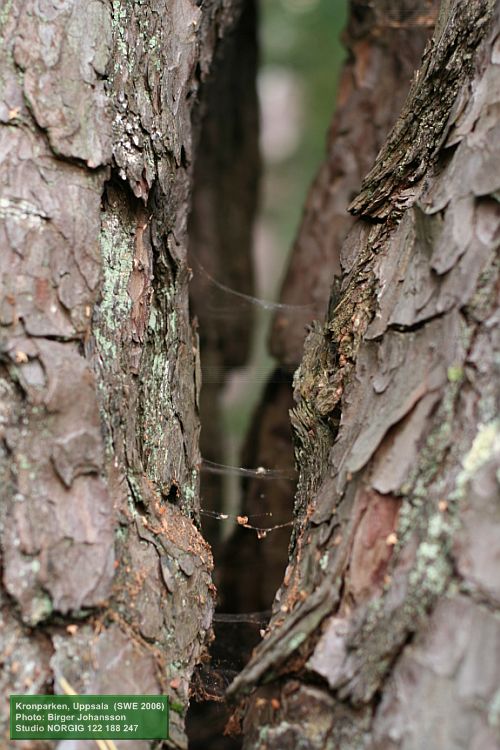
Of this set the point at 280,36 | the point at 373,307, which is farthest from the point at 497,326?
the point at 280,36

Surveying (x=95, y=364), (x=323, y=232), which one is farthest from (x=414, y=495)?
(x=323, y=232)

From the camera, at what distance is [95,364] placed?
4.05 feet

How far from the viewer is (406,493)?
1072 mm

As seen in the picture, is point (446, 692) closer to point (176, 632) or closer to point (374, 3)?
point (176, 632)

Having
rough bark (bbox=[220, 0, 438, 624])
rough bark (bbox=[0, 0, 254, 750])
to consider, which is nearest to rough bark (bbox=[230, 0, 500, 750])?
rough bark (bbox=[0, 0, 254, 750])

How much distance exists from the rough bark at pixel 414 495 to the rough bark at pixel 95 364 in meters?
0.22

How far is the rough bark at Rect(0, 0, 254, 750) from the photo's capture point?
1083 mm

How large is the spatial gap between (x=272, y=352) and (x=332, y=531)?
5.46 ft

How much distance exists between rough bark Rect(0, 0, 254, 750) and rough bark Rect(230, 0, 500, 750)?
220 millimetres

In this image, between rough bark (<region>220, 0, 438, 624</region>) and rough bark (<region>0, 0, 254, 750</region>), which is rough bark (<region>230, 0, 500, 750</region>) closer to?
rough bark (<region>0, 0, 254, 750</region>)

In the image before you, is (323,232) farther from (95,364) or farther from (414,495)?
(414,495)

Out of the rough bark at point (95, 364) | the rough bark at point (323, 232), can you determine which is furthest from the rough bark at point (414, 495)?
the rough bark at point (323, 232)

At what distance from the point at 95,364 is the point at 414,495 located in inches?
23.8

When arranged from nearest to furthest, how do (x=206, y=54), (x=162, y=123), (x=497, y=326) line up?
(x=497, y=326)
(x=162, y=123)
(x=206, y=54)
